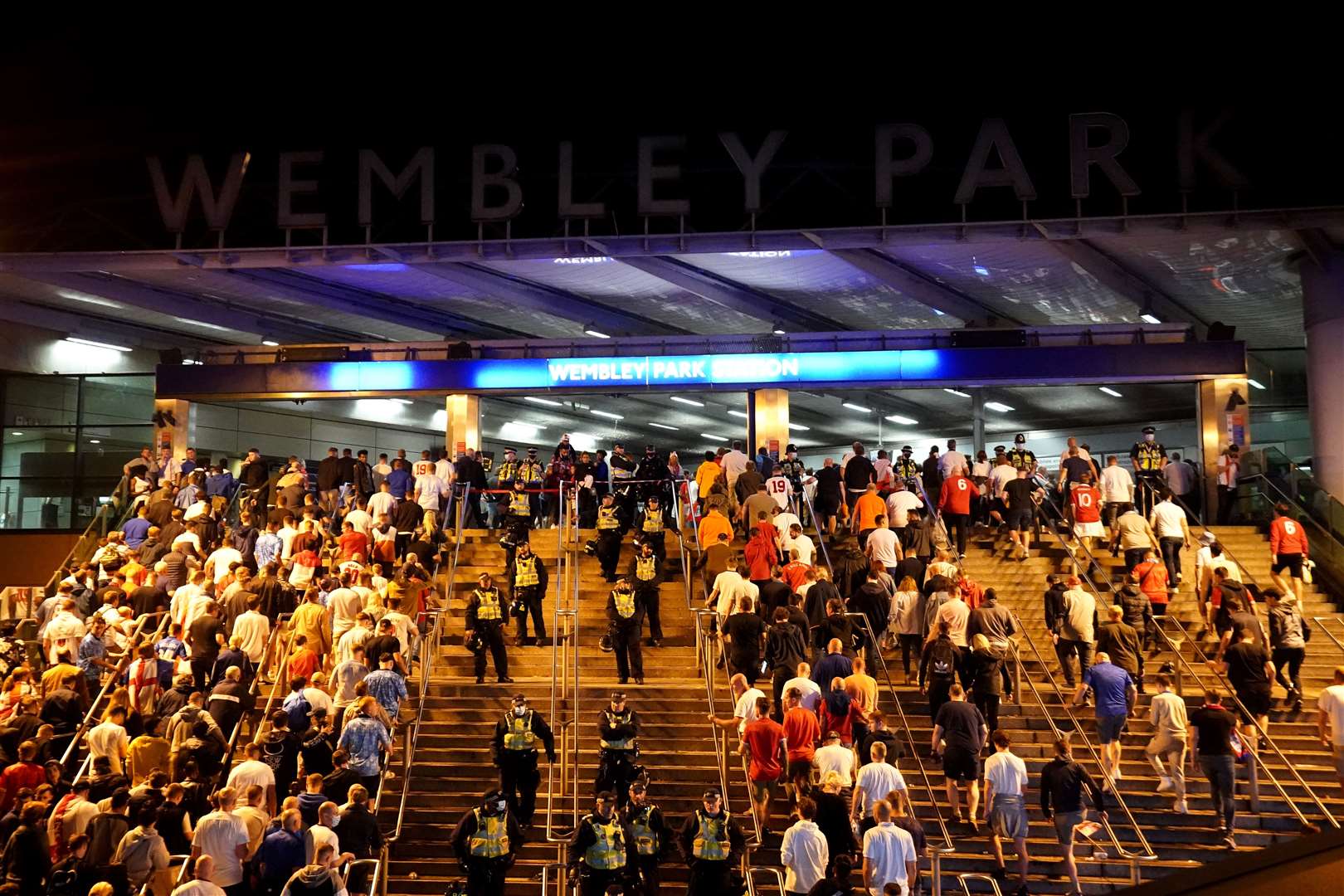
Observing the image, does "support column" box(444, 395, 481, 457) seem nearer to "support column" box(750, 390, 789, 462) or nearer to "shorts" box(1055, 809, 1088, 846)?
"support column" box(750, 390, 789, 462)

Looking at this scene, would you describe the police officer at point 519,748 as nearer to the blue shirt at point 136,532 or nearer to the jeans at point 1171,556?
the jeans at point 1171,556

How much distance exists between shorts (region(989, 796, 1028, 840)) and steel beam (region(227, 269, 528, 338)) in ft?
69.8

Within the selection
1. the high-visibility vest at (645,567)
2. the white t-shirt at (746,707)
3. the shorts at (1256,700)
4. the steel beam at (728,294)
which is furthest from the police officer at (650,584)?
the steel beam at (728,294)

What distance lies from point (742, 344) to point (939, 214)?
15.7 feet

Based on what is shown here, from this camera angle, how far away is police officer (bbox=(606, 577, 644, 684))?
16.1 metres

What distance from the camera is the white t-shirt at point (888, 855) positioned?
1055cm

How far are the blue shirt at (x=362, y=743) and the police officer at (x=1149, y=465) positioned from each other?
1457 cm

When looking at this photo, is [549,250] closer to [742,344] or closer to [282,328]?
[742,344]

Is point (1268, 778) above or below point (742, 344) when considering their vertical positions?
below

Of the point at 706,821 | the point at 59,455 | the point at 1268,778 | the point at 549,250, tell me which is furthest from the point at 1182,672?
the point at 59,455

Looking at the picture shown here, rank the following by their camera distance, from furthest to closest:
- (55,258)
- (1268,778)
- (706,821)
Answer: (55,258) < (1268,778) < (706,821)

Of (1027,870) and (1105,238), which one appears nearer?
(1027,870)

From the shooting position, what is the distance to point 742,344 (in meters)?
26.9

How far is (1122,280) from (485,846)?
2058cm
